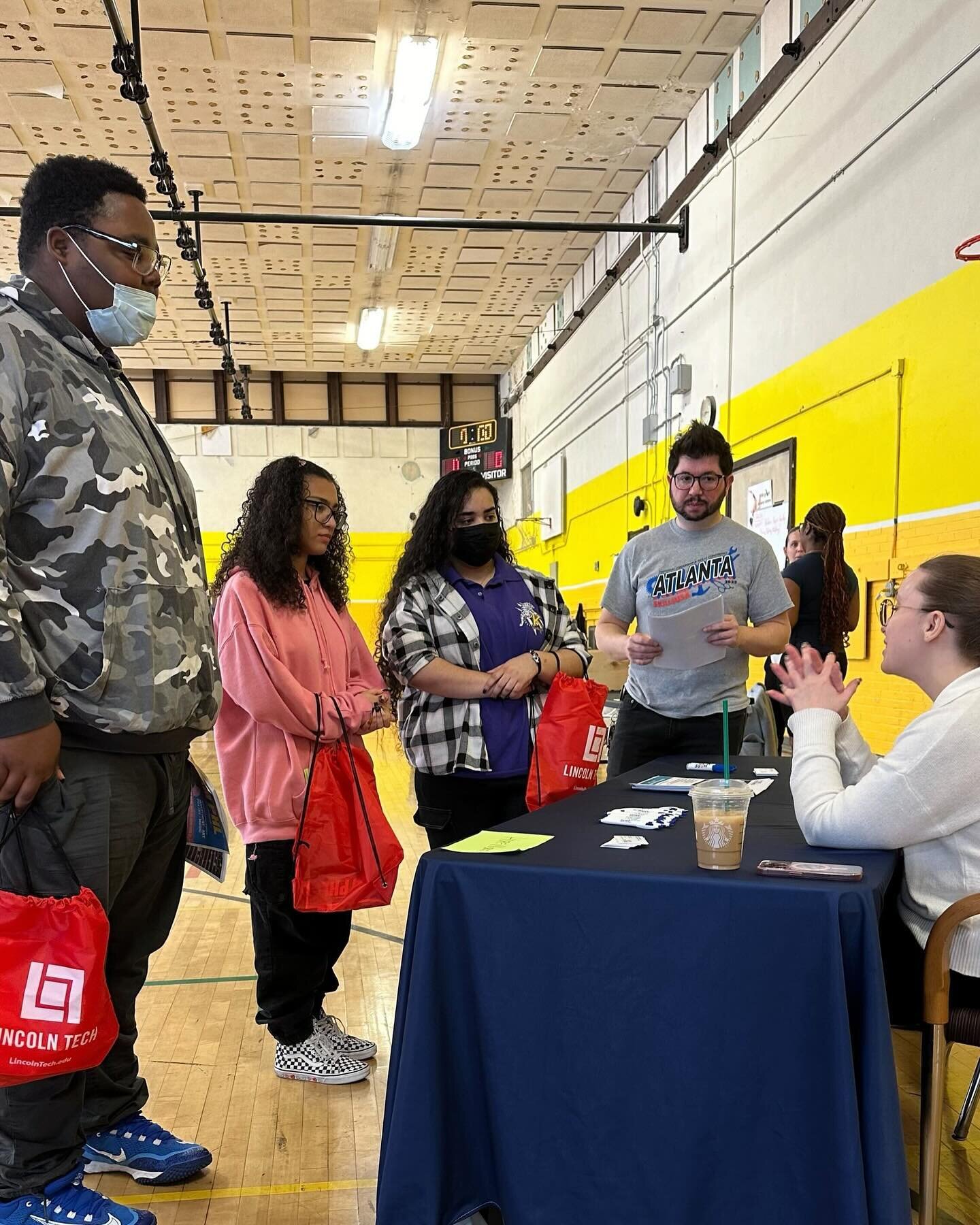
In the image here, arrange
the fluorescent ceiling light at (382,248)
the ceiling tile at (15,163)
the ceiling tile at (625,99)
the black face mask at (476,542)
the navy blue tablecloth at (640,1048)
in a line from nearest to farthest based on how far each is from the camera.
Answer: the navy blue tablecloth at (640,1048) < the black face mask at (476,542) < the ceiling tile at (625,99) < the ceiling tile at (15,163) < the fluorescent ceiling light at (382,248)

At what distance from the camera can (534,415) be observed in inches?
507

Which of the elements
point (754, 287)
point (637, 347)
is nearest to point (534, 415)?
point (637, 347)

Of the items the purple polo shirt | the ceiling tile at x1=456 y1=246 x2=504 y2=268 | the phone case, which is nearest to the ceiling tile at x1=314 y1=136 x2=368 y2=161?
the ceiling tile at x1=456 y1=246 x2=504 y2=268

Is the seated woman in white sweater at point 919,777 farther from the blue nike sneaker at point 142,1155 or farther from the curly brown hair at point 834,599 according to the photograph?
the curly brown hair at point 834,599

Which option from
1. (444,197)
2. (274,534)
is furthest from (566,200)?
(274,534)

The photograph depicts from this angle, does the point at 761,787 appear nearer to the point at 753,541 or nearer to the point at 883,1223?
the point at 753,541

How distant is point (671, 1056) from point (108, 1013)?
85cm

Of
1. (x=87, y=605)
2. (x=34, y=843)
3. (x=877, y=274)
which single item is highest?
(x=877, y=274)

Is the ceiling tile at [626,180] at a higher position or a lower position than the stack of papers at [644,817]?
higher

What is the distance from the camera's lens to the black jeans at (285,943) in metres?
2.32

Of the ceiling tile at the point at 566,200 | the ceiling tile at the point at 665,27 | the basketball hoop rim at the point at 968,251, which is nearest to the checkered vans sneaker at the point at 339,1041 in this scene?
the basketball hoop rim at the point at 968,251

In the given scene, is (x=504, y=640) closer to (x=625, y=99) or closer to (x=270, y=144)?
(x=625, y=99)

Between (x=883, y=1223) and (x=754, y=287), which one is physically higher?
(x=754, y=287)

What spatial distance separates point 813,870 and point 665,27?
5886mm
